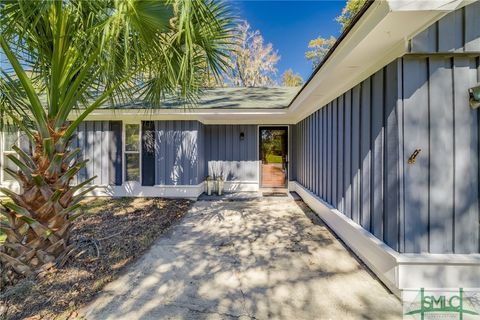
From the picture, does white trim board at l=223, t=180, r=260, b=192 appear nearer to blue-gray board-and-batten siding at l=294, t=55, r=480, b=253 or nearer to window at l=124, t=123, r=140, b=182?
window at l=124, t=123, r=140, b=182

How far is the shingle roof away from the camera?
7.18 metres

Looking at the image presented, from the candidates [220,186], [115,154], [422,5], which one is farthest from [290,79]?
[422,5]

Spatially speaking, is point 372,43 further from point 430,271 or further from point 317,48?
point 317,48

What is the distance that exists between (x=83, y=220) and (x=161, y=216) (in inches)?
63.1

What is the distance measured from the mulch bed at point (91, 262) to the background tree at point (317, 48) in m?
22.6

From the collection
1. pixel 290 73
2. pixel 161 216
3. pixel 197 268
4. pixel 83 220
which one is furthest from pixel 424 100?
pixel 290 73

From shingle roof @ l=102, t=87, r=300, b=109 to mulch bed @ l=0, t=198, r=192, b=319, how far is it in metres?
2.60

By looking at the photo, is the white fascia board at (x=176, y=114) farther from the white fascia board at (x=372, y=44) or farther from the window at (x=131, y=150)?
the white fascia board at (x=372, y=44)

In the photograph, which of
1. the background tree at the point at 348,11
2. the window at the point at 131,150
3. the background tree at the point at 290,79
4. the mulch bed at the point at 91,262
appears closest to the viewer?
the mulch bed at the point at 91,262

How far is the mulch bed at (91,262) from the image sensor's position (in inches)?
95.2

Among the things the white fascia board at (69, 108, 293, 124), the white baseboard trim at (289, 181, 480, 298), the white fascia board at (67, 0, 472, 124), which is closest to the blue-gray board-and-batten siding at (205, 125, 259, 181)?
the white fascia board at (69, 108, 293, 124)

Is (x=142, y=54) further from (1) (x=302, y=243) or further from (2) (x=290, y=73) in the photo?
(2) (x=290, y=73)

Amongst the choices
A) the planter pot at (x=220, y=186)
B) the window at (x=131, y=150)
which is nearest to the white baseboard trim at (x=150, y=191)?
the window at (x=131, y=150)

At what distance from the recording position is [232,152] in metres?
8.80
